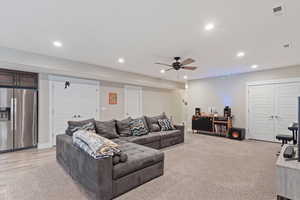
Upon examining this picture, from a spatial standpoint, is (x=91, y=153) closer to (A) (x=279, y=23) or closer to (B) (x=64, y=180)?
(B) (x=64, y=180)

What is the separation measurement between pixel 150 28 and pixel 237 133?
205 inches

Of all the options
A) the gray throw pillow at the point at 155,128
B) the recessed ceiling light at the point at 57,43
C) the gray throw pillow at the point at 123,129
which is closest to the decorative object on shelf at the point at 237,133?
the gray throw pillow at the point at 155,128

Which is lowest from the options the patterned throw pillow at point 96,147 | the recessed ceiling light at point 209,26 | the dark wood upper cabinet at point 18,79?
the patterned throw pillow at point 96,147

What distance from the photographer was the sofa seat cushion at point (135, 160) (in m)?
2.23

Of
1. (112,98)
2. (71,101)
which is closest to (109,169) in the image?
(71,101)

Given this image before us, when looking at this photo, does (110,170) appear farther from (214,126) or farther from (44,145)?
(214,126)

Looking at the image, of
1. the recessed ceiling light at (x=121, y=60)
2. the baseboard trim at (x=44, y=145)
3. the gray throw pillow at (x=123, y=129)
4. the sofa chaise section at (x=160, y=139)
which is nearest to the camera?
the sofa chaise section at (x=160, y=139)

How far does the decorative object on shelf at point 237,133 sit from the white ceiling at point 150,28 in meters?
2.80

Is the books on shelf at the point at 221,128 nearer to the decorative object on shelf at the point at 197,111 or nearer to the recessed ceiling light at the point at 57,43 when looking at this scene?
the decorative object on shelf at the point at 197,111

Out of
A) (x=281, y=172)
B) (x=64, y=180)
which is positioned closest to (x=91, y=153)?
(x=64, y=180)

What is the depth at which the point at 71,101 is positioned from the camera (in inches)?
204

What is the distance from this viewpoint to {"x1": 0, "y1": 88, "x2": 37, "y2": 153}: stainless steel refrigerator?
4.12 metres

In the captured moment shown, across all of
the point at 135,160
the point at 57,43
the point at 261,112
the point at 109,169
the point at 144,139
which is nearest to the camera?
the point at 109,169

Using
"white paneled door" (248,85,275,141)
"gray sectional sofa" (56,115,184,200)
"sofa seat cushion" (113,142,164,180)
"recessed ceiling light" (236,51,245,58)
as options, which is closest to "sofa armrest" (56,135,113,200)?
"gray sectional sofa" (56,115,184,200)
